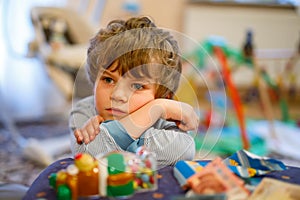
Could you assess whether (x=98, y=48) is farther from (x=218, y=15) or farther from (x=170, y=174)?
(x=218, y=15)

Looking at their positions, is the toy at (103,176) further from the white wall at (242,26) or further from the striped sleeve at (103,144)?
the white wall at (242,26)

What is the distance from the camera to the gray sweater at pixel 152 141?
65 cm

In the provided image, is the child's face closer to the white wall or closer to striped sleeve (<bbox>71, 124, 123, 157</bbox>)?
striped sleeve (<bbox>71, 124, 123, 157</bbox>)

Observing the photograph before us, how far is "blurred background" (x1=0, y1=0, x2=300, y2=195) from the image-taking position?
1.74 metres

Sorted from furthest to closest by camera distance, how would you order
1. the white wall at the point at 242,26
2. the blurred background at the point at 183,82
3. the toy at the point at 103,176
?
the white wall at the point at 242,26 → the blurred background at the point at 183,82 → the toy at the point at 103,176

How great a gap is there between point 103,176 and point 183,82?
222 mm

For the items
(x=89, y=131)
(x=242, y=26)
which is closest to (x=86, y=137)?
(x=89, y=131)

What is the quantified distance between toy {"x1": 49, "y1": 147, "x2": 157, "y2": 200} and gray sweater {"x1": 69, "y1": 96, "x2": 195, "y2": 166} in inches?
2.2

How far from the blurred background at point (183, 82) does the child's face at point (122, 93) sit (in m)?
0.09

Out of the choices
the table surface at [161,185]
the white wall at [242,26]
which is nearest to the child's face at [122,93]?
the table surface at [161,185]

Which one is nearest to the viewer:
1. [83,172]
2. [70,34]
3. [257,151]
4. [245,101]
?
[83,172]

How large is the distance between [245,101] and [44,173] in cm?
227

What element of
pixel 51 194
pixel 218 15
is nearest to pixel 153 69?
pixel 51 194

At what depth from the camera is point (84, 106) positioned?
73cm
